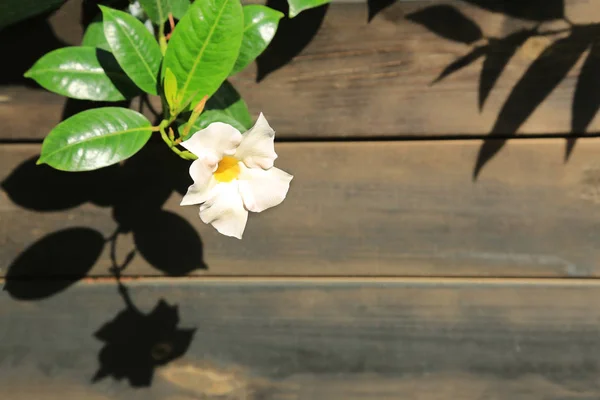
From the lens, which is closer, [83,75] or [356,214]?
[83,75]

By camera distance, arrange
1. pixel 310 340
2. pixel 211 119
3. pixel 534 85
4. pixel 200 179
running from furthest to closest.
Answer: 1. pixel 310 340
2. pixel 534 85
3. pixel 211 119
4. pixel 200 179

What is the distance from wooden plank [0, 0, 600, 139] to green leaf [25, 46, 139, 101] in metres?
0.09

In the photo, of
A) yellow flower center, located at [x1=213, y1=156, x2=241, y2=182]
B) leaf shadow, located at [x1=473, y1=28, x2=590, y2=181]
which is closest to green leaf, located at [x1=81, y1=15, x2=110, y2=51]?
yellow flower center, located at [x1=213, y1=156, x2=241, y2=182]

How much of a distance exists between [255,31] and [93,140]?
221mm

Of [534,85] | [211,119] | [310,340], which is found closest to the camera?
[211,119]

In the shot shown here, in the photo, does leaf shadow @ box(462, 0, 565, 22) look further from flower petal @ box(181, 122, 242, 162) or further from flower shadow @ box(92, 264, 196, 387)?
flower shadow @ box(92, 264, 196, 387)

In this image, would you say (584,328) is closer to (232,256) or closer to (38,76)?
(232,256)

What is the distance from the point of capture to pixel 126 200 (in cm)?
75

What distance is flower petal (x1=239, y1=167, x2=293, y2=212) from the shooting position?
1.72 ft

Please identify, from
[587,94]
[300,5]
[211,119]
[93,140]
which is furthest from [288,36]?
[587,94]

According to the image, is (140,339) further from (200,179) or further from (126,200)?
(200,179)

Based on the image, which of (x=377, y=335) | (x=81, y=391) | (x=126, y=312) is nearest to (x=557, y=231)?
(x=377, y=335)

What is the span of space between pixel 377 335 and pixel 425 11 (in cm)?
46

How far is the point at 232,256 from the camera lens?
766 mm
